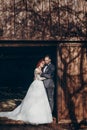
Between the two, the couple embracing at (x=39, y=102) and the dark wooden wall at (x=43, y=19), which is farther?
the couple embracing at (x=39, y=102)

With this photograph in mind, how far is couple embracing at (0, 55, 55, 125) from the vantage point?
11312 millimetres

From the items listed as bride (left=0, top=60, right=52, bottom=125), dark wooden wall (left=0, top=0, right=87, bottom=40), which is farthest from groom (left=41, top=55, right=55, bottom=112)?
dark wooden wall (left=0, top=0, right=87, bottom=40)

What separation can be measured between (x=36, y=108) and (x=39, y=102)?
0.27m

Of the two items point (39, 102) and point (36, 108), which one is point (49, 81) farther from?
point (36, 108)

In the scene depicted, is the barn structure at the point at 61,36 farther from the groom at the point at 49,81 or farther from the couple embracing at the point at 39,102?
the groom at the point at 49,81

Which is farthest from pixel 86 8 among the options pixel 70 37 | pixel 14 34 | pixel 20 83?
pixel 20 83

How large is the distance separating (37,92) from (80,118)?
5.90ft

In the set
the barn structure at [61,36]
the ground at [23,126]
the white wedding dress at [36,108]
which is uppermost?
the barn structure at [61,36]

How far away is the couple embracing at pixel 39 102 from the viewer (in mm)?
11312

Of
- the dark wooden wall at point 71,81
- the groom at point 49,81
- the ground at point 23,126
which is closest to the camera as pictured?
the ground at point 23,126

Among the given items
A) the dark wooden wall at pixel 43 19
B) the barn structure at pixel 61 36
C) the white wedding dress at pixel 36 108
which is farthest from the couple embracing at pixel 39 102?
the dark wooden wall at pixel 43 19

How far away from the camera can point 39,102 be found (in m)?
11.6

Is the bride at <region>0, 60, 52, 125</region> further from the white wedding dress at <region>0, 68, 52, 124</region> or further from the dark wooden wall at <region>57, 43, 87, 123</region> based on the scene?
the dark wooden wall at <region>57, 43, 87, 123</region>

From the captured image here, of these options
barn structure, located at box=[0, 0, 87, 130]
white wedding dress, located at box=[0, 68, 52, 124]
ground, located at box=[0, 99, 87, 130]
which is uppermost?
barn structure, located at box=[0, 0, 87, 130]
